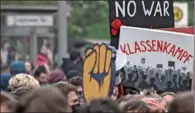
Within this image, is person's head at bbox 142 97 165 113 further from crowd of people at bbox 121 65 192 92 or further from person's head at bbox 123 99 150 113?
crowd of people at bbox 121 65 192 92

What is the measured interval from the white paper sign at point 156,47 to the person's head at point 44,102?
166 inches

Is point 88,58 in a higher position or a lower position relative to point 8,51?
higher

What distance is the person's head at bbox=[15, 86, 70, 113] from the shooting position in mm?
5230

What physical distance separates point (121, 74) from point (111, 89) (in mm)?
1454

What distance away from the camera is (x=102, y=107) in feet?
18.8

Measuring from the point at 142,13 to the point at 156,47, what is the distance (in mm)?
554

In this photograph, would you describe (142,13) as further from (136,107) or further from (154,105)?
(136,107)

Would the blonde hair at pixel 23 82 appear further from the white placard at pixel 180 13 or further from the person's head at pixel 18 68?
the white placard at pixel 180 13

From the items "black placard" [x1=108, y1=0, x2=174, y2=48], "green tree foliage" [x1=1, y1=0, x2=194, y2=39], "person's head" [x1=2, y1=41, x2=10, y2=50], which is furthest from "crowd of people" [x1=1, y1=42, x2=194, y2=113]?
"green tree foliage" [x1=1, y1=0, x2=194, y2=39]

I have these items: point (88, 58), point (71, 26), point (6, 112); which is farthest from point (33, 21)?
point (6, 112)

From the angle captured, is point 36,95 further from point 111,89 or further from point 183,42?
point 183,42

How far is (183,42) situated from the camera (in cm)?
960

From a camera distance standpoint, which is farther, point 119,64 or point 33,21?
point 33,21

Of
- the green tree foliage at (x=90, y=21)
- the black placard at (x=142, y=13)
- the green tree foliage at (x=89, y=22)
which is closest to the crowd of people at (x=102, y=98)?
the black placard at (x=142, y=13)
